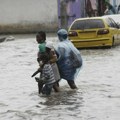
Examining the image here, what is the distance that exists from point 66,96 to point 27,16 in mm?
28152

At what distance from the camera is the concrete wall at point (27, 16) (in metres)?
38.0

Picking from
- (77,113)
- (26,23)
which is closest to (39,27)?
(26,23)

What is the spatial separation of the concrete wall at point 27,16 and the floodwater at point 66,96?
21314mm

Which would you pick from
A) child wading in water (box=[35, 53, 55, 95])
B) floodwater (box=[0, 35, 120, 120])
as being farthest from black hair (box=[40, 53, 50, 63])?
floodwater (box=[0, 35, 120, 120])

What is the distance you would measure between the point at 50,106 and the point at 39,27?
28.7 m

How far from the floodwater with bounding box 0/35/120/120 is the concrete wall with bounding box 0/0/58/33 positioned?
21.3 m

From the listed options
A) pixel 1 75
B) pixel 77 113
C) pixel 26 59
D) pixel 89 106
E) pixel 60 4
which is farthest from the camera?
Result: pixel 60 4

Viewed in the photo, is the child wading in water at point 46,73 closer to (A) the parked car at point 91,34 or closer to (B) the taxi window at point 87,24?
(A) the parked car at point 91,34

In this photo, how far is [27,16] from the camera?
38.4 metres

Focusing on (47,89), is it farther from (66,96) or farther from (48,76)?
(66,96)

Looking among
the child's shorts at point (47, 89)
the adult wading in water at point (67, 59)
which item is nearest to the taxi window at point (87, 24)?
the adult wading in water at point (67, 59)

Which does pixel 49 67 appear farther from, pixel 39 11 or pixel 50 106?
pixel 39 11

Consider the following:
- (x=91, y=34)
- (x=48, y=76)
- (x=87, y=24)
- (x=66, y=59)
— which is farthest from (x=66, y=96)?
(x=87, y=24)

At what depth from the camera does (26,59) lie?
18531 mm
